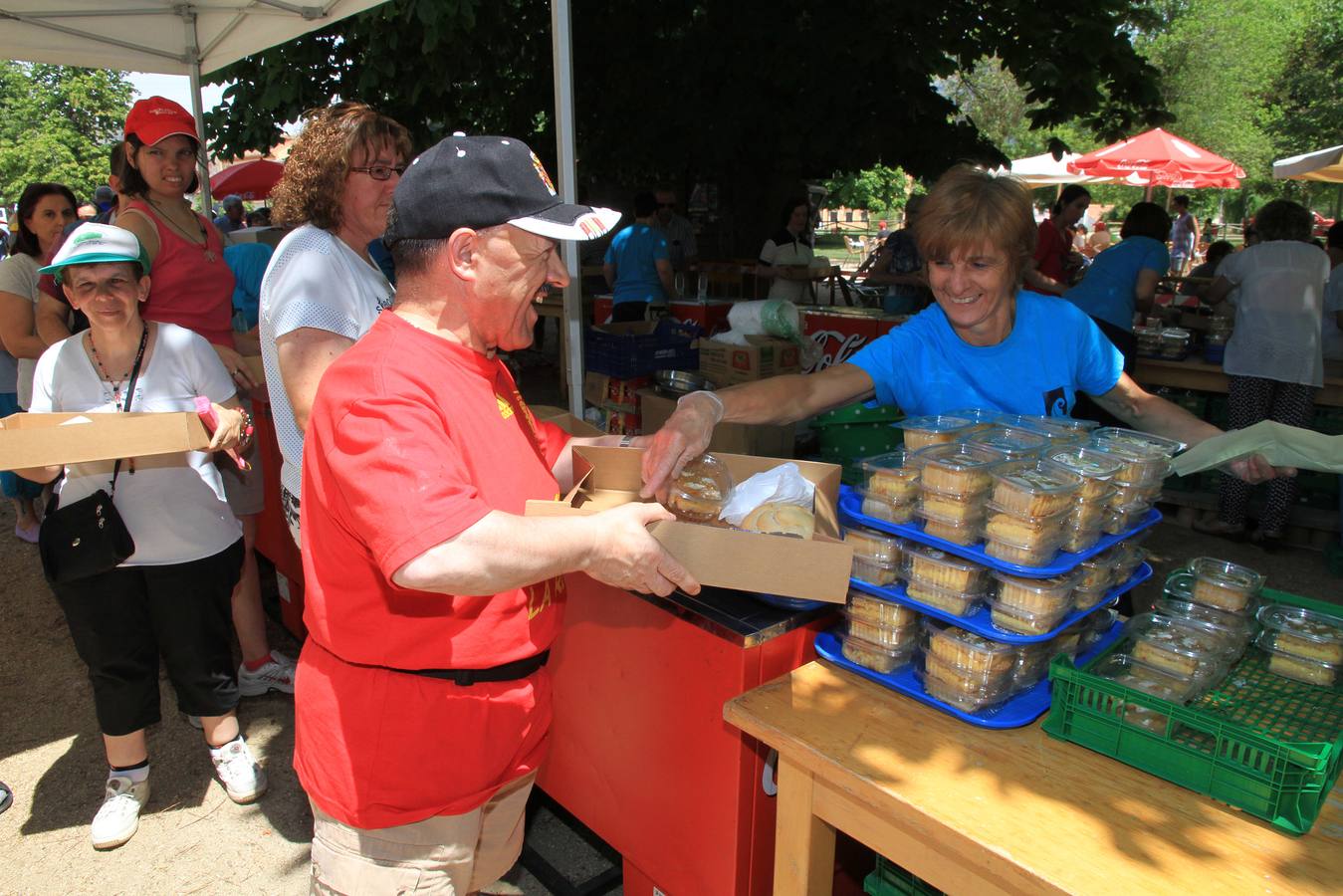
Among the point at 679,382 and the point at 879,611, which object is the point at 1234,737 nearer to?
the point at 879,611

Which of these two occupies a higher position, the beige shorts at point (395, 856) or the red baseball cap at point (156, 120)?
the red baseball cap at point (156, 120)

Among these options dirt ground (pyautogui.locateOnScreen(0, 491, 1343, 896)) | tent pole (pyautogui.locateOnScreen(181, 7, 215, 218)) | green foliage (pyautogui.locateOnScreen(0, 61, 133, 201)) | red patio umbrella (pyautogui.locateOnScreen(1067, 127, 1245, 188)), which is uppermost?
green foliage (pyautogui.locateOnScreen(0, 61, 133, 201))

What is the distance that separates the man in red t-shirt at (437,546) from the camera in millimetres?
1274

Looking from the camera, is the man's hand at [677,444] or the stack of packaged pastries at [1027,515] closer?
the stack of packaged pastries at [1027,515]

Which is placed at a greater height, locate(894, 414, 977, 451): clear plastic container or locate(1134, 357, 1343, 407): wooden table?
locate(894, 414, 977, 451): clear plastic container

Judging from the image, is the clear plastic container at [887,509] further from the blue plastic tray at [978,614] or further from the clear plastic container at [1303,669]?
the clear plastic container at [1303,669]

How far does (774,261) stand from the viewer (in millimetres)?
8438

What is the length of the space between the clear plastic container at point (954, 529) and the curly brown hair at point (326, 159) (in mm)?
1783

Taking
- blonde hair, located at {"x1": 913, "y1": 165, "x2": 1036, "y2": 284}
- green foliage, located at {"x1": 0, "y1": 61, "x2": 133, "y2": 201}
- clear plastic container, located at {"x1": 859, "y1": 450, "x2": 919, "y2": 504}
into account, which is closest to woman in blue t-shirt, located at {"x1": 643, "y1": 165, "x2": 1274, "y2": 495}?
blonde hair, located at {"x1": 913, "y1": 165, "x2": 1036, "y2": 284}

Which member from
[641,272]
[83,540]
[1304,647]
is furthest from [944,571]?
[641,272]

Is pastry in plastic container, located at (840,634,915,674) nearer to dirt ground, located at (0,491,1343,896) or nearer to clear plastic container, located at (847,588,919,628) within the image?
clear plastic container, located at (847,588,919,628)

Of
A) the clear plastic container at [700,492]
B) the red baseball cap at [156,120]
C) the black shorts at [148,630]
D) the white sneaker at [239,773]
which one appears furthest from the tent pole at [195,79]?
the clear plastic container at [700,492]

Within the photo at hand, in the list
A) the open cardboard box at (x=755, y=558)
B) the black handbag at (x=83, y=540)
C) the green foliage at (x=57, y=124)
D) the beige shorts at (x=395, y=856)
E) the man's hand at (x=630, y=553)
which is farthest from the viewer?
the green foliage at (x=57, y=124)

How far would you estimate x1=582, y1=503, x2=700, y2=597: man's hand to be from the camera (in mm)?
1379
